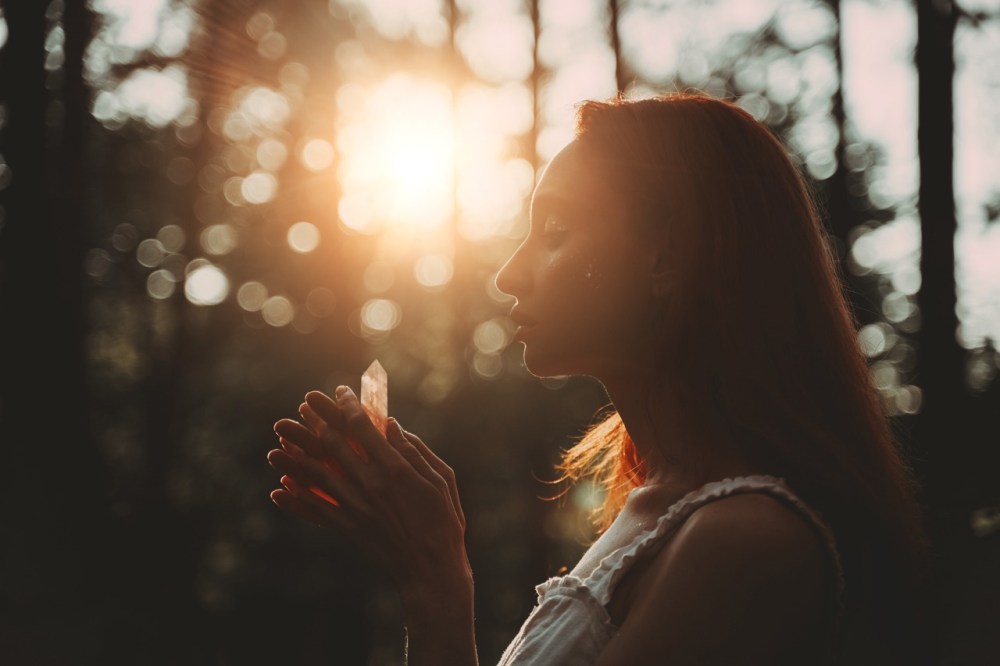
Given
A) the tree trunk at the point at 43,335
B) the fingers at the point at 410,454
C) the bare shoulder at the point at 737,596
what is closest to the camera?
the bare shoulder at the point at 737,596

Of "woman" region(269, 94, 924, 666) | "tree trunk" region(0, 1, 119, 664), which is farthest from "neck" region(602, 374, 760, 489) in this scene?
"tree trunk" region(0, 1, 119, 664)

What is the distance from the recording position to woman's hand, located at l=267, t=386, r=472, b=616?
4.94 ft

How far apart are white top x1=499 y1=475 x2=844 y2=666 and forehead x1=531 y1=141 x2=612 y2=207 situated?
566mm

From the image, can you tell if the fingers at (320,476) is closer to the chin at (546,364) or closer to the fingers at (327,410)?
the fingers at (327,410)

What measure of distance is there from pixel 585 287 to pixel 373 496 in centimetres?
53

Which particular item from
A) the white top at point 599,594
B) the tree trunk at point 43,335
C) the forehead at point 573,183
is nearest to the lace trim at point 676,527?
the white top at point 599,594

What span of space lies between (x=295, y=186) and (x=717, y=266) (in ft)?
43.6

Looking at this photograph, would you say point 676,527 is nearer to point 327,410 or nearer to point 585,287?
point 585,287

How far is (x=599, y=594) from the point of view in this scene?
56.5 inches

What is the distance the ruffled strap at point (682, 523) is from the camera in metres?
1.32

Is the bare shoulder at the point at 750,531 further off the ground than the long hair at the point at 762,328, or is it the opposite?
the long hair at the point at 762,328

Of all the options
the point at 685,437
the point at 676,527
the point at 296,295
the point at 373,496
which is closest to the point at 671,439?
the point at 685,437

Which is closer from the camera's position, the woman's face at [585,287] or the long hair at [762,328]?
the long hair at [762,328]

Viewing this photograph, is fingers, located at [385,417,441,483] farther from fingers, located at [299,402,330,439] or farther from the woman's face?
the woman's face
